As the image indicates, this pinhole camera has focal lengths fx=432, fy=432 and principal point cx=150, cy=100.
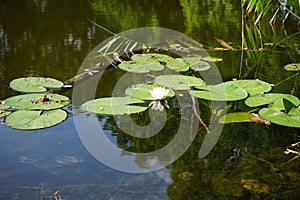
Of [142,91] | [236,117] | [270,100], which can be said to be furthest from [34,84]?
[270,100]

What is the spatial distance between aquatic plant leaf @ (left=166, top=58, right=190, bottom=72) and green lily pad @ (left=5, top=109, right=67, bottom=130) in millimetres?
711

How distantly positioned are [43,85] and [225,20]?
182 centimetres

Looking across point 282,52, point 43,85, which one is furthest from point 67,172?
point 282,52

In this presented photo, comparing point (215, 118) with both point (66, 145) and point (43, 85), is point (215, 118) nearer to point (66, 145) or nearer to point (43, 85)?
point (66, 145)

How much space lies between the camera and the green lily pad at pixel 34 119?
1.45m

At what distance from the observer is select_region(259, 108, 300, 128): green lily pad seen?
149 centimetres

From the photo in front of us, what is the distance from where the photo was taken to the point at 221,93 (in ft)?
5.74

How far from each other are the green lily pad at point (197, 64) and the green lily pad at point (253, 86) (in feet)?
0.86

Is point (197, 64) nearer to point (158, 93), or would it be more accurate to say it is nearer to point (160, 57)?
point (160, 57)

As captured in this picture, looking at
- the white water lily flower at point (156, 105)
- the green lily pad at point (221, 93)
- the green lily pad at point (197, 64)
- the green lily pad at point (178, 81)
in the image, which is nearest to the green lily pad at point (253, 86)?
the green lily pad at point (221, 93)

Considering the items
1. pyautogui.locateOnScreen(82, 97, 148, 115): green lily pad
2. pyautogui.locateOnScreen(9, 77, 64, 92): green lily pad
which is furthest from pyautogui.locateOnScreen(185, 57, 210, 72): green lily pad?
pyautogui.locateOnScreen(9, 77, 64, 92): green lily pad

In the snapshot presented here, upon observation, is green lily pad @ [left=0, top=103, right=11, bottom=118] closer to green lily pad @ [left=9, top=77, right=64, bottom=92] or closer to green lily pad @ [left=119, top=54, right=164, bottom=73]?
green lily pad @ [left=9, top=77, right=64, bottom=92]

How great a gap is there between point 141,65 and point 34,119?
29.1 inches

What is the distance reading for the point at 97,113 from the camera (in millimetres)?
1562
